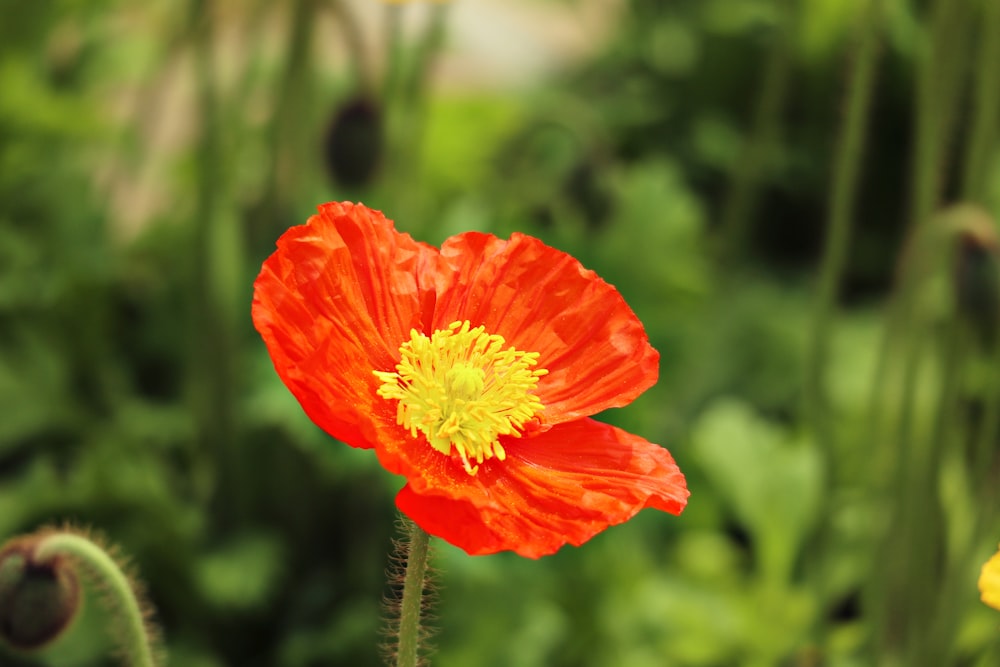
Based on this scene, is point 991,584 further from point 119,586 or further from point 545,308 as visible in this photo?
point 119,586

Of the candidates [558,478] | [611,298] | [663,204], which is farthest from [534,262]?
[663,204]

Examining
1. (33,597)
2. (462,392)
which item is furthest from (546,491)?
(33,597)

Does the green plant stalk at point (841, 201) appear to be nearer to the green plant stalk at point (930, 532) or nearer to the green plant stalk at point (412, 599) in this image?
the green plant stalk at point (930, 532)

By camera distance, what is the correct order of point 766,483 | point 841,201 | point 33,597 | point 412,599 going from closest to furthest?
point 412,599 → point 33,597 → point 841,201 → point 766,483

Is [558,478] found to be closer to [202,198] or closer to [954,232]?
[954,232]

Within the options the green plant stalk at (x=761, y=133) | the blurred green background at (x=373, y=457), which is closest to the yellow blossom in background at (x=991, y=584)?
the blurred green background at (x=373, y=457)

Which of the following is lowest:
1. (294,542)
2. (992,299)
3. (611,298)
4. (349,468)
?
(294,542)

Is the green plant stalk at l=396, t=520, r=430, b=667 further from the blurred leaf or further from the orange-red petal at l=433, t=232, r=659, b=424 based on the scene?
the blurred leaf
